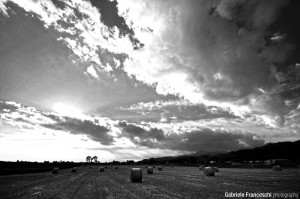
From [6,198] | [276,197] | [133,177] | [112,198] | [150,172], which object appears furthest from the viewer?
[150,172]

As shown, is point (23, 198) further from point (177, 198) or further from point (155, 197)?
point (177, 198)

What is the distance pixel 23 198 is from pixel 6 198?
4.19ft

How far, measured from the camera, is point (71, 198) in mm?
17625

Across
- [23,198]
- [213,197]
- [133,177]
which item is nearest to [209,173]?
[133,177]

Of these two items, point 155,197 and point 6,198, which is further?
point 6,198

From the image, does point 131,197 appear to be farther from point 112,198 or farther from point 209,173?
point 209,173

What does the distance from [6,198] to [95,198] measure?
6276 mm

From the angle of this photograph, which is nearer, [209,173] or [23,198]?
[23,198]

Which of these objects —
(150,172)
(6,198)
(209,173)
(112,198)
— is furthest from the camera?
(150,172)

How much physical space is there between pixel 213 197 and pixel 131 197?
16.8 feet

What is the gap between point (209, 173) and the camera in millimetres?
40469

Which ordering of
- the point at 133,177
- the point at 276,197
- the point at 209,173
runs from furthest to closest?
the point at 209,173, the point at 133,177, the point at 276,197

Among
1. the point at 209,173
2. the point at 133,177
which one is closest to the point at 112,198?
the point at 133,177

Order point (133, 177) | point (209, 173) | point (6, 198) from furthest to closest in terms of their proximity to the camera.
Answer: point (209, 173) → point (133, 177) → point (6, 198)
